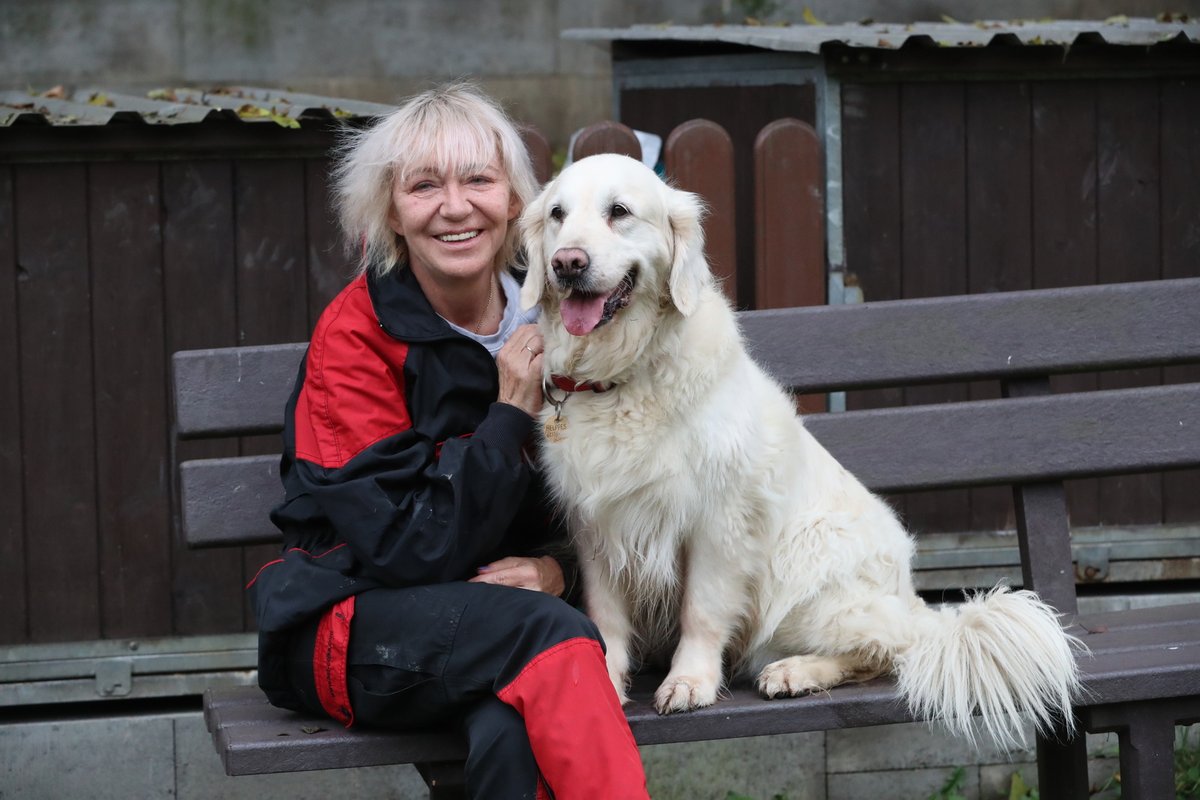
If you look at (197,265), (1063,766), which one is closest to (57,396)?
(197,265)

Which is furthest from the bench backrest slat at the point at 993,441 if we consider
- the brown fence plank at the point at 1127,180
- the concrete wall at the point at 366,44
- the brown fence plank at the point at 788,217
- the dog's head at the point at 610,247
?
the concrete wall at the point at 366,44

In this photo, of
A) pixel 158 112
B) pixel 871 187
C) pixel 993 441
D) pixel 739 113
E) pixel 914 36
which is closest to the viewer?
pixel 993 441

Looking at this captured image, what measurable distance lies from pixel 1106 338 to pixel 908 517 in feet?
3.84

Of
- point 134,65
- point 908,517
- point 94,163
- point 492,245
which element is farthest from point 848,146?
point 134,65

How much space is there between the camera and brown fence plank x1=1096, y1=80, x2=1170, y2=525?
4.44 m

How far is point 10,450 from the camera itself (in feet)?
13.4

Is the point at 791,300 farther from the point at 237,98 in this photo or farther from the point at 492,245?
the point at 237,98

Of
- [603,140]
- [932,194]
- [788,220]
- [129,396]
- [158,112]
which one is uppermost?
[158,112]

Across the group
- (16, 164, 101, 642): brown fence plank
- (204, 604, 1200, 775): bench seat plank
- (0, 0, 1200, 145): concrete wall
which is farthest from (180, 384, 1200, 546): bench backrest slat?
(0, 0, 1200, 145): concrete wall

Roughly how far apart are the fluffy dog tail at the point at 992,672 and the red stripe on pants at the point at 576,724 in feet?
2.15

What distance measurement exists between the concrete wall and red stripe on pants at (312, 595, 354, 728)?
594cm

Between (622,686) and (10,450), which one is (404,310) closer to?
(622,686)

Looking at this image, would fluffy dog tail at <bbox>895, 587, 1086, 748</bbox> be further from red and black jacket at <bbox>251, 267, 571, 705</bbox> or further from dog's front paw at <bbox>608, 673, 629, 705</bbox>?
red and black jacket at <bbox>251, 267, 571, 705</bbox>

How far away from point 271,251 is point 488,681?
2045mm
